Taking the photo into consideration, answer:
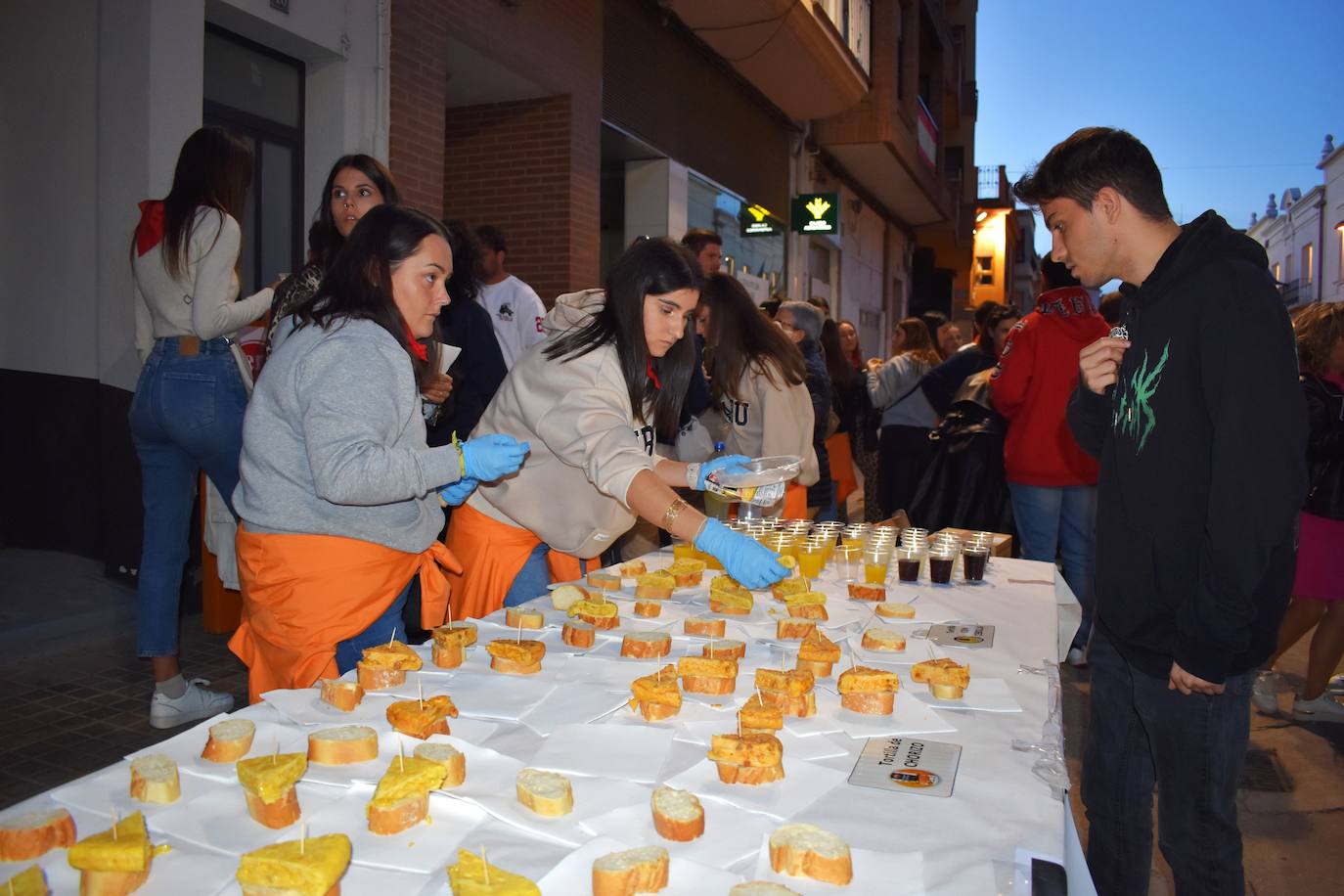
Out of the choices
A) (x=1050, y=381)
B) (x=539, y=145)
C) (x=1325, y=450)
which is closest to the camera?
(x=1325, y=450)

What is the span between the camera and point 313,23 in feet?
19.3

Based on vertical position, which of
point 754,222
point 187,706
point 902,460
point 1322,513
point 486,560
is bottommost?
point 187,706

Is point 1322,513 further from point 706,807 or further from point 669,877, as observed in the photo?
point 669,877

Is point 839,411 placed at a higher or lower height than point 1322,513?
higher

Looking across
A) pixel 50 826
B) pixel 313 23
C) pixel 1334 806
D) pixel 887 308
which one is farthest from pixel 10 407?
pixel 887 308

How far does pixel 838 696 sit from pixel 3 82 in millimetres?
6001

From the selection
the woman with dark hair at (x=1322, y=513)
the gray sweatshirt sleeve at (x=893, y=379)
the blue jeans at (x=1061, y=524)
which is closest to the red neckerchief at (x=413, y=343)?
the blue jeans at (x=1061, y=524)

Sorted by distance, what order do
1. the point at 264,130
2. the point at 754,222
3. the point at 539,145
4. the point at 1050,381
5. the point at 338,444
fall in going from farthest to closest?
the point at 754,222 → the point at 539,145 → the point at 264,130 → the point at 1050,381 → the point at 338,444

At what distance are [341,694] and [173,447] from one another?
7.76ft

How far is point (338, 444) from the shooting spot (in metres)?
2.14

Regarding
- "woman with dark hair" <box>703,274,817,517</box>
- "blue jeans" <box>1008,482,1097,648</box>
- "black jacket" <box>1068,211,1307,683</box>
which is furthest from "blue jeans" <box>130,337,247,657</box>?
"blue jeans" <box>1008,482,1097,648</box>

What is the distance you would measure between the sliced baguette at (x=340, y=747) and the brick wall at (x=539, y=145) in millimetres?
→ 6784

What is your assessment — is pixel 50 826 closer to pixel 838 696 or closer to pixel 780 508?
pixel 838 696

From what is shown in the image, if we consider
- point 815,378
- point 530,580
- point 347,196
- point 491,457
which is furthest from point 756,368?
point 491,457
